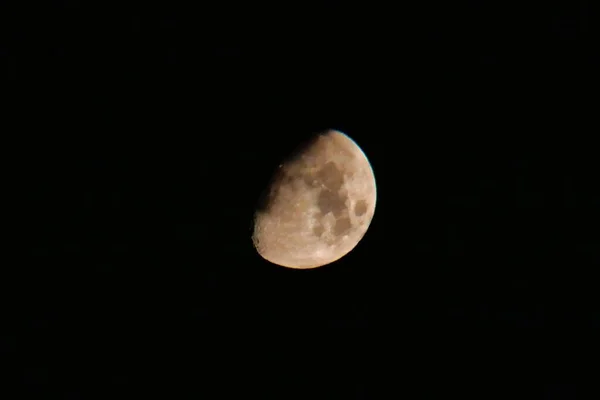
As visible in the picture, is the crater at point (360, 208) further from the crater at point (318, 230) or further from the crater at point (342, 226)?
the crater at point (318, 230)

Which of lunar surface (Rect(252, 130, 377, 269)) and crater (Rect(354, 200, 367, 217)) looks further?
crater (Rect(354, 200, 367, 217))

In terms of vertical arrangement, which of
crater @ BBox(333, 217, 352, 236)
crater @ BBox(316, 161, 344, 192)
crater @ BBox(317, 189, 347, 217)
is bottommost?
crater @ BBox(333, 217, 352, 236)

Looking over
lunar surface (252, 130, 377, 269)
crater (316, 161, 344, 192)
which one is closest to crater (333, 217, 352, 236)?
lunar surface (252, 130, 377, 269)

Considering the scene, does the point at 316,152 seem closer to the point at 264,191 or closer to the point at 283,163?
the point at 283,163

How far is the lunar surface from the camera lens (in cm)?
223

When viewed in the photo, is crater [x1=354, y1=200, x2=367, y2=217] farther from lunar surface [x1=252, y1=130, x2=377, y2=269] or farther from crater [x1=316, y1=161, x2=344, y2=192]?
crater [x1=316, y1=161, x2=344, y2=192]

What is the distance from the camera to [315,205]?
2.22 meters

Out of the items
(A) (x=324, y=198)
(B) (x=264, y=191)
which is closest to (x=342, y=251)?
(A) (x=324, y=198)

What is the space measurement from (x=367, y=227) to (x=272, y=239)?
0.55m

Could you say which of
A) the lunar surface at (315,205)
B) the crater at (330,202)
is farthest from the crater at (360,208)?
the crater at (330,202)

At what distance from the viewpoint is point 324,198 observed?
223 centimetres

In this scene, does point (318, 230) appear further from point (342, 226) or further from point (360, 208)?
point (360, 208)

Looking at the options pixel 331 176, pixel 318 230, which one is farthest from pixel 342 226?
pixel 331 176

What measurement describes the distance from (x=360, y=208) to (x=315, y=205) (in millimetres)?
287
